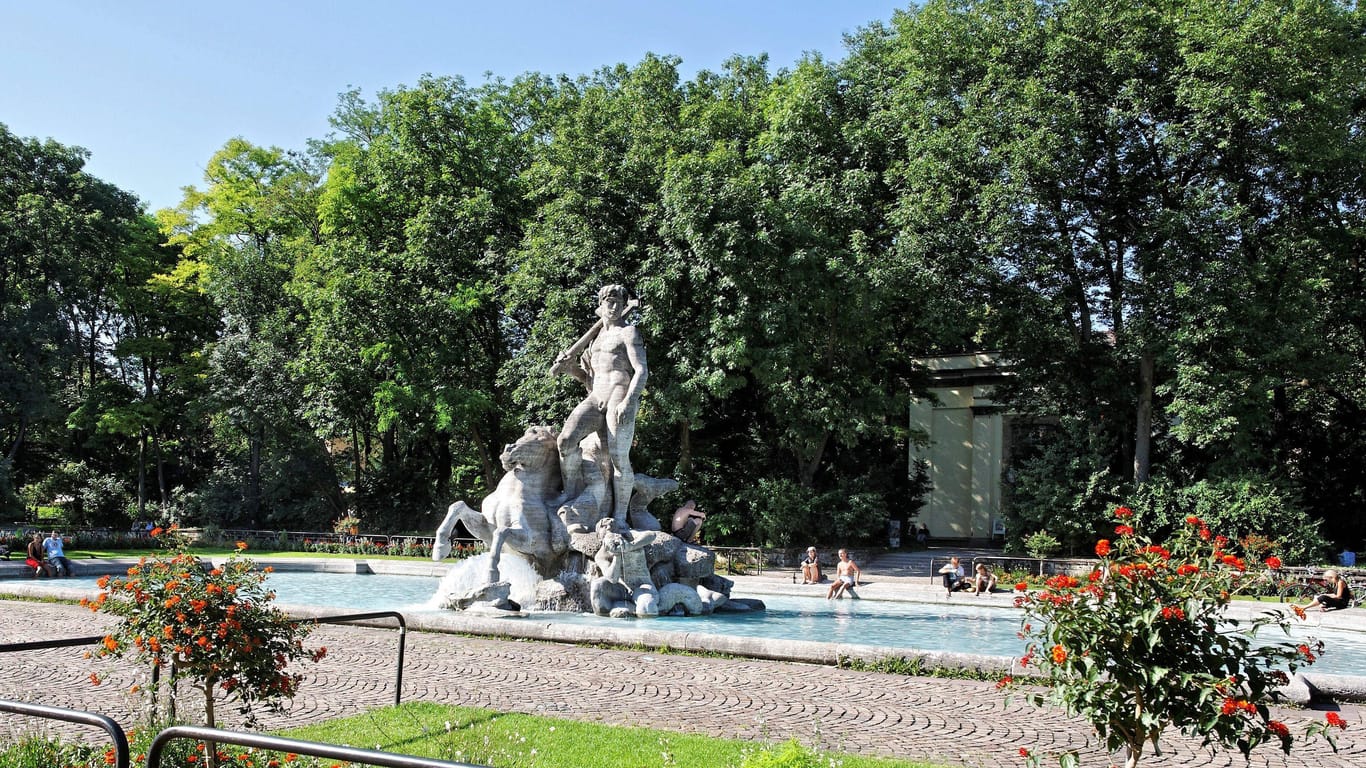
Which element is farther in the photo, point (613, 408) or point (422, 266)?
point (422, 266)

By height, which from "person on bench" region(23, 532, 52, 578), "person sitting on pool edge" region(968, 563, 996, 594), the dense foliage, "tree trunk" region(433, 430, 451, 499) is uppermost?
the dense foliage

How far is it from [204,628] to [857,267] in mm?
21991

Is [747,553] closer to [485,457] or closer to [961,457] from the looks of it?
[485,457]

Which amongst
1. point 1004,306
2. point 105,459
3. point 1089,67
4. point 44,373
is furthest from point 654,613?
point 105,459

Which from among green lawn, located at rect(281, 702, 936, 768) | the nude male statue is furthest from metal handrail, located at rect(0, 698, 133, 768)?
the nude male statue

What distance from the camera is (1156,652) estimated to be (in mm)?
4469

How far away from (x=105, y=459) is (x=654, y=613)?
36.9 metres

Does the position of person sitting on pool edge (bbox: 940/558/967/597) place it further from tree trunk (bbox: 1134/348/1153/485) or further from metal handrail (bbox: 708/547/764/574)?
tree trunk (bbox: 1134/348/1153/485)

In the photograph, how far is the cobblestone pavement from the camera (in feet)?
22.7

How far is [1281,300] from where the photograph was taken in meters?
23.2

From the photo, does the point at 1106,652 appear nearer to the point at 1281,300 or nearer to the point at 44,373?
the point at 1281,300

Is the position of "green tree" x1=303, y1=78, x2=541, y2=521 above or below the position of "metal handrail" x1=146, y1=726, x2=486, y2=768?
above

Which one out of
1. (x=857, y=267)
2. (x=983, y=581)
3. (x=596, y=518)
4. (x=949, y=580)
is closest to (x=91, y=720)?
(x=596, y=518)

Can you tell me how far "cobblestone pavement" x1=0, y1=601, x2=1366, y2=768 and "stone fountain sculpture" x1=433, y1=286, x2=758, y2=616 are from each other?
271 cm
